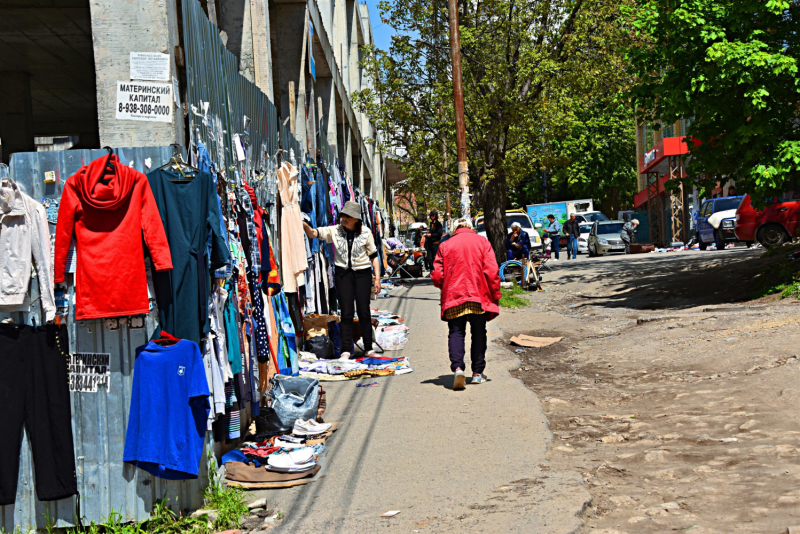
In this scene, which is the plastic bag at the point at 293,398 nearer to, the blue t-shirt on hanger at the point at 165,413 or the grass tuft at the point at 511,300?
the blue t-shirt on hanger at the point at 165,413

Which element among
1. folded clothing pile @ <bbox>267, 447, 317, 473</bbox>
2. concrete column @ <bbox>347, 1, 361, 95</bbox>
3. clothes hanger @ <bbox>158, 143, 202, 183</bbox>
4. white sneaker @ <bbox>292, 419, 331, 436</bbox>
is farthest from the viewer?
concrete column @ <bbox>347, 1, 361, 95</bbox>

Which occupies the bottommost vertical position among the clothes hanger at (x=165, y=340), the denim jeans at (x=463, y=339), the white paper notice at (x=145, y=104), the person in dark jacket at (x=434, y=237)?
the denim jeans at (x=463, y=339)

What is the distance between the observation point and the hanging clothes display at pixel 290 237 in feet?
31.3

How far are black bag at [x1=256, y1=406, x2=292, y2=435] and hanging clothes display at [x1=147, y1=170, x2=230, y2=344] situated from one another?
6.22 feet

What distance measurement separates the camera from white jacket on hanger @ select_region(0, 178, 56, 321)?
488cm

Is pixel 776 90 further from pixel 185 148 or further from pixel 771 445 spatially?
pixel 185 148

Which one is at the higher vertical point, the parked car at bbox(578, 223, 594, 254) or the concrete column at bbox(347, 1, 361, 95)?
the concrete column at bbox(347, 1, 361, 95)

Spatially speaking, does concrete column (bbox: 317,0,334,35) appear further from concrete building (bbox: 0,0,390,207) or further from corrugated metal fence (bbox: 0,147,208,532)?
corrugated metal fence (bbox: 0,147,208,532)

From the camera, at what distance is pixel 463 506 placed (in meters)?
5.00

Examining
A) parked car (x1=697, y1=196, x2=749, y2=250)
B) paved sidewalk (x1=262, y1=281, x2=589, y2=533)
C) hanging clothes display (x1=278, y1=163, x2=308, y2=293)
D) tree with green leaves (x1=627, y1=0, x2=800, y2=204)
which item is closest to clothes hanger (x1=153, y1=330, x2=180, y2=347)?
paved sidewalk (x1=262, y1=281, x2=589, y2=533)

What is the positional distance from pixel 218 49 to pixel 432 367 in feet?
16.2

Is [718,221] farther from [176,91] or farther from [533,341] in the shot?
[176,91]

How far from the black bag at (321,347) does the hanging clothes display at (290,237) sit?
1.16 m

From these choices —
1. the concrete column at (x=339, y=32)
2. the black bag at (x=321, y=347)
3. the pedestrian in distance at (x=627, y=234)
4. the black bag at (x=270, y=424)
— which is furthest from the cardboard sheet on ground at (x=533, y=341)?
the pedestrian in distance at (x=627, y=234)
